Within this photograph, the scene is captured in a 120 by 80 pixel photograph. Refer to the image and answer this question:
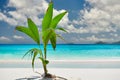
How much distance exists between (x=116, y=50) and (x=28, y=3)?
77.0 inches

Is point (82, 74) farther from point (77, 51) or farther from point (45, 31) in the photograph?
A: point (77, 51)

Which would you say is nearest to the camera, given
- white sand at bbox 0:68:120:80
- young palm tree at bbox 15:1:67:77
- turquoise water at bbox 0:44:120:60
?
young palm tree at bbox 15:1:67:77

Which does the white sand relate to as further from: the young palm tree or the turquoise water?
the turquoise water

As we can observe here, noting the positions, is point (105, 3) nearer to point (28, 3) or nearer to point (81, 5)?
point (81, 5)

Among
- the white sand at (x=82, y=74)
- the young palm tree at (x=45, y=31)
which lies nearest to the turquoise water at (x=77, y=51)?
the white sand at (x=82, y=74)

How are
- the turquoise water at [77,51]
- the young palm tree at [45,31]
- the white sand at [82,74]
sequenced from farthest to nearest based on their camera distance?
the turquoise water at [77,51] → the white sand at [82,74] → the young palm tree at [45,31]

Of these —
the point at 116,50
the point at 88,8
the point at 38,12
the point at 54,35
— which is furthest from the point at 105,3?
the point at 54,35

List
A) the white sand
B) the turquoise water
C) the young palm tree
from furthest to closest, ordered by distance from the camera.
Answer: the turquoise water
the white sand
the young palm tree

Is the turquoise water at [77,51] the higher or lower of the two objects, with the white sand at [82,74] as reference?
higher

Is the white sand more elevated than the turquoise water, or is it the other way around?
the turquoise water

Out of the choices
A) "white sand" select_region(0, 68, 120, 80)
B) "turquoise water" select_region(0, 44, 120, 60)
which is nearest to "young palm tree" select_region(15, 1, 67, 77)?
"white sand" select_region(0, 68, 120, 80)

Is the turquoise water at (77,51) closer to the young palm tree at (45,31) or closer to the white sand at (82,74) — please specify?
the white sand at (82,74)

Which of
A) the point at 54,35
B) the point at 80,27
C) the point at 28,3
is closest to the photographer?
the point at 54,35

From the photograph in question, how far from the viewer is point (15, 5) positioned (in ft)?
19.6
